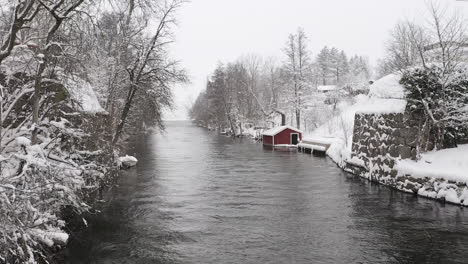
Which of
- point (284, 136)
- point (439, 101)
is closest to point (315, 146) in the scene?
point (284, 136)

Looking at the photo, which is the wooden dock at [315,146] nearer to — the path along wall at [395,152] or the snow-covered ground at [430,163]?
the snow-covered ground at [430,163]

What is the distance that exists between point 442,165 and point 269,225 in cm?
779

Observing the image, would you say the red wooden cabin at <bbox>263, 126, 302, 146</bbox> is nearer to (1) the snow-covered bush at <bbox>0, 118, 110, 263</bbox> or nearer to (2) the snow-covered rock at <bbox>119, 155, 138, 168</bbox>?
(2) the snow-covered rock at <bbox>119, 155, 138, 168</bbox>

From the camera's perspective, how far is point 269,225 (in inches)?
426

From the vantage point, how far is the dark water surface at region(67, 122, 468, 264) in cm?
857

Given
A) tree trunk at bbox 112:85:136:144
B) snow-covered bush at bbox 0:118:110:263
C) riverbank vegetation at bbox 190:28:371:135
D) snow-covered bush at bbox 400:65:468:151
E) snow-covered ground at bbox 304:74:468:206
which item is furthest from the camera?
riverbank vegetation at bbox 190:28:371:135

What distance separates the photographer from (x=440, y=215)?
38.0 ft

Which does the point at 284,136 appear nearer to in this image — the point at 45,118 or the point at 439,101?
the point at 439,101

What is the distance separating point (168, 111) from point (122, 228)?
12.9m

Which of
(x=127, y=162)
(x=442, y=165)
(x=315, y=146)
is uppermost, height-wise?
(x=442, y=165)

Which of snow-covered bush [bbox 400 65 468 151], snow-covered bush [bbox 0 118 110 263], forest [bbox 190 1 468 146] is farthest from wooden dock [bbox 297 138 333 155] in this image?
snow-covered bush [bbox 0 118 110 263]

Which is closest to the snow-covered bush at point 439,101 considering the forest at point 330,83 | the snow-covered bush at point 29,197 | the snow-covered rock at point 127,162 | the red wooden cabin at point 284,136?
the forest at point 330,83

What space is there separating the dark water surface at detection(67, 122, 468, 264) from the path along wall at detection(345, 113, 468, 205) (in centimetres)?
53

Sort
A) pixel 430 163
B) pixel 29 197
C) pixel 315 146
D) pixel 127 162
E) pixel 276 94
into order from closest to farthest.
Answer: pixel 29 197, pixel 430 163, pixel 127 162, pixel 315 146, pixel 276 94
